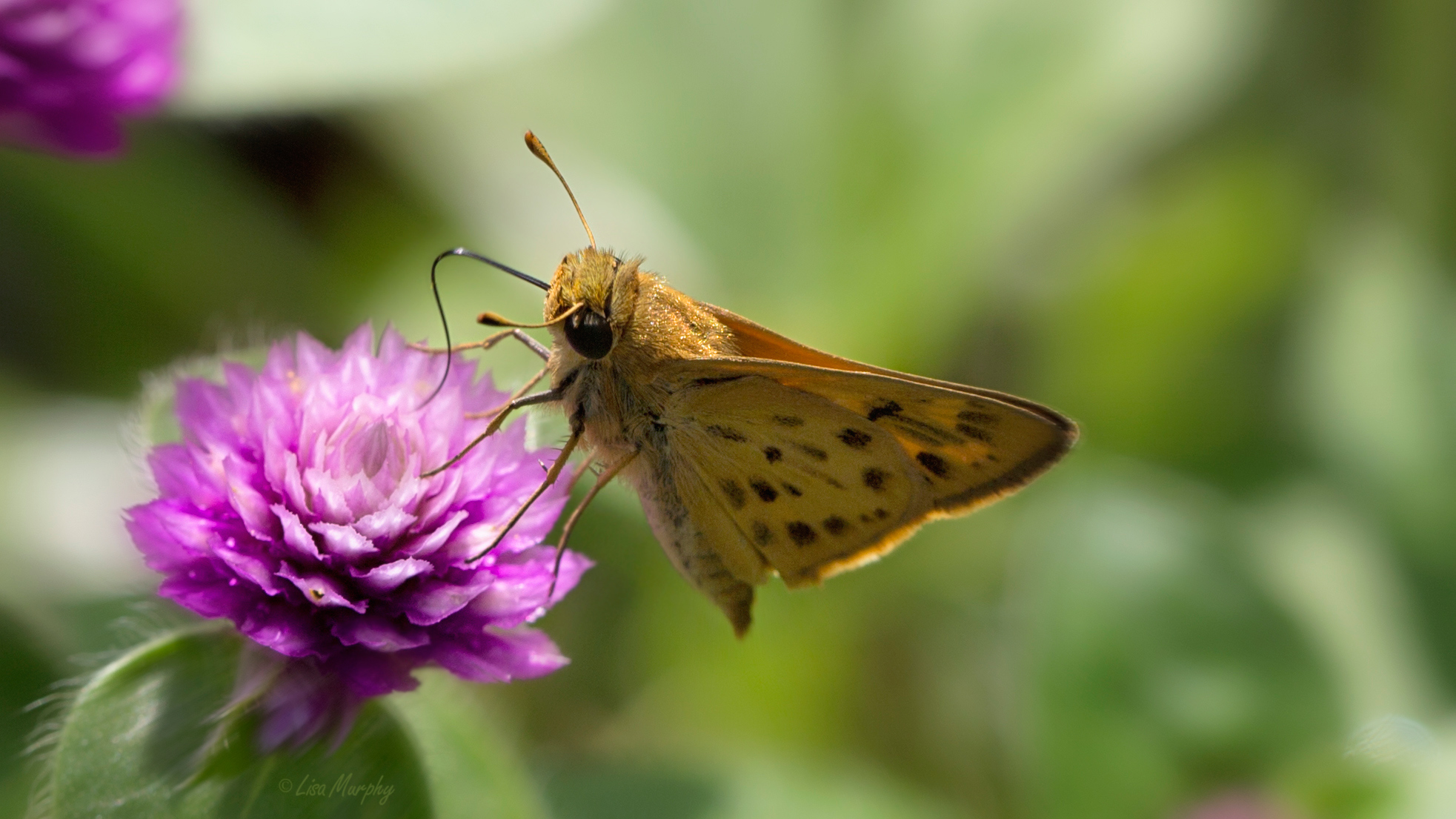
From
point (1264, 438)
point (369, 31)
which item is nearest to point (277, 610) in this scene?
point (369, 31)

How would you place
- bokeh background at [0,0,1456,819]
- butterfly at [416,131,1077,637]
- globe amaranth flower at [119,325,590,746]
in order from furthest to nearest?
bokeh background at [0,0,1456,819]
butterfly at [416,131,1077,637]
globe amaranth flower at [119,325,590,746]

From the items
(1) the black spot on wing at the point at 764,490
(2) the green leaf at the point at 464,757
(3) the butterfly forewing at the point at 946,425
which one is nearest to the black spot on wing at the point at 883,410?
(3) the butterfly forewing at the point at 946,425

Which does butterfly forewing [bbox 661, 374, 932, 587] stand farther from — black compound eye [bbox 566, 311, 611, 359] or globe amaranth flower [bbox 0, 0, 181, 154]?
globe amaranth flower [bbox 0, 0, 181, 154]

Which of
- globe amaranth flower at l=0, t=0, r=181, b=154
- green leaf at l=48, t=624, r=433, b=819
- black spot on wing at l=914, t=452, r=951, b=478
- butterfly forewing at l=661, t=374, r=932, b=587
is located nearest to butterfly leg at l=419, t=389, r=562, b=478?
butterfly forewing at l=661, t=374, r=932, b=587

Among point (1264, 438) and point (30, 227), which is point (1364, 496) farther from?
point (30, 227)

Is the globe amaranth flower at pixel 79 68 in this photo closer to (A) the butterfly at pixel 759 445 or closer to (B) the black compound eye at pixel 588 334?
(A) the butterfly at pixel 759 445

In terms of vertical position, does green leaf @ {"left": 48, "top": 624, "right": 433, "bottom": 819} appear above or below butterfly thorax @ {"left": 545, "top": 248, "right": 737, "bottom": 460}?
below
